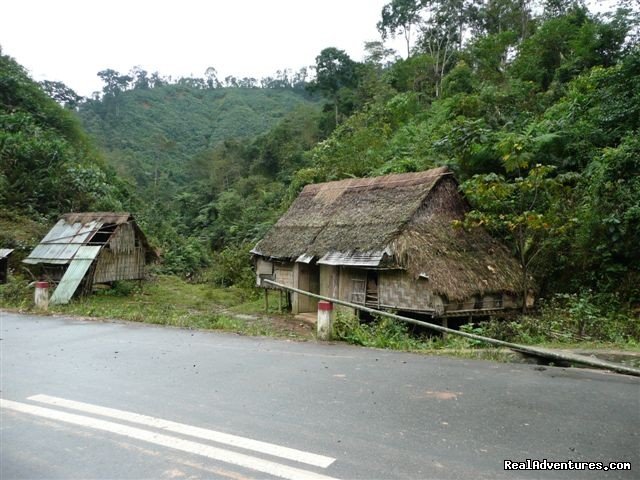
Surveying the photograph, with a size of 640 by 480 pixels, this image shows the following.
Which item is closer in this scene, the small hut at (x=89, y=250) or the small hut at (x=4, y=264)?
the small hut at (x=89, y=250)

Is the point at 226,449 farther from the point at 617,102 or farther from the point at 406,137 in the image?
the point at 406,137

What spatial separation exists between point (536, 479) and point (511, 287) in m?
10.9

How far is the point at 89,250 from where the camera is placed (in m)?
19.3

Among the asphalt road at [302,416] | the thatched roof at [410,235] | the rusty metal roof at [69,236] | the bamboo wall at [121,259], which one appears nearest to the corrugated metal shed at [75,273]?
the rusty metal roof at [69,236]

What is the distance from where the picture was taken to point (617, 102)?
14.7 m

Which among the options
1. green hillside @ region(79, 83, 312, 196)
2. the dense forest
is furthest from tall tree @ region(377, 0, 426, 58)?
green hillside @ region(79, 83, 312, 196)

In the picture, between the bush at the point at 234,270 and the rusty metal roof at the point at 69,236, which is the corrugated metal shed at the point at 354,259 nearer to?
the bush at the point at 234,270

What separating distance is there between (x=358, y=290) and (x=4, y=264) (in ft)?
51.7

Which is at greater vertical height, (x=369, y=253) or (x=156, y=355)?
(x=369, y=253)

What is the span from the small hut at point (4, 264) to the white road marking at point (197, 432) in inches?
698

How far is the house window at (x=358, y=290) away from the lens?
557 inches

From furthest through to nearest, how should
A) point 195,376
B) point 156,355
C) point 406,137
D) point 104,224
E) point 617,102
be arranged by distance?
point 406,137 → point 104,224 → point 617,102 → point 156,355 → point 195,376

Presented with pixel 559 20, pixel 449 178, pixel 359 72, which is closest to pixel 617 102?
pixel 449 178

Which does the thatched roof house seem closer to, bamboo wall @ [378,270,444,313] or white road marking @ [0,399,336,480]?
bamboo wall @ [378,270,444,313]
